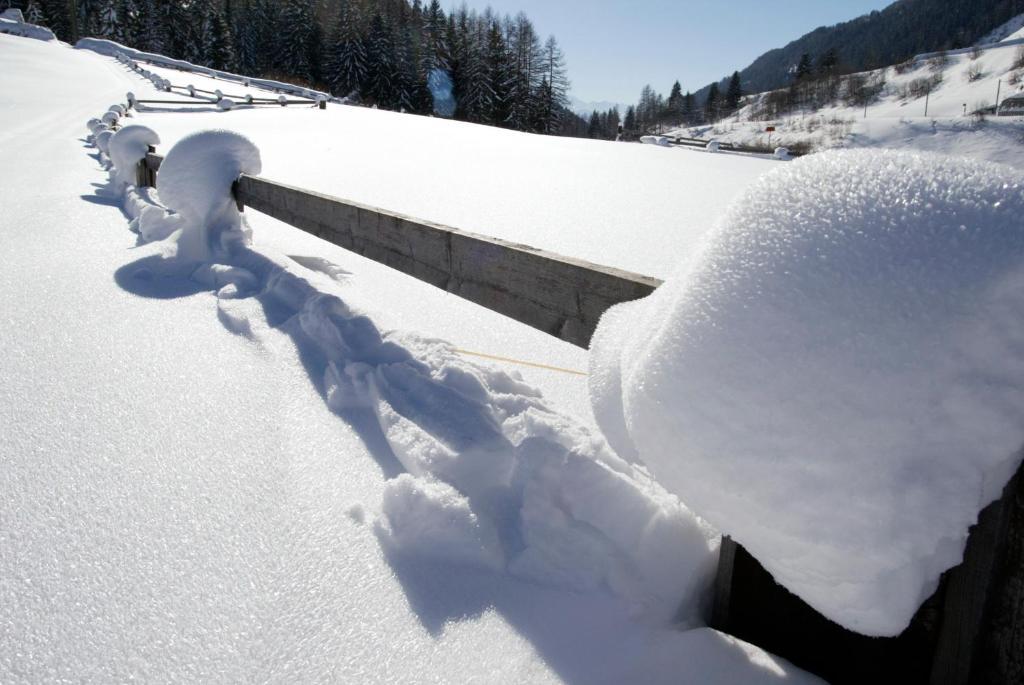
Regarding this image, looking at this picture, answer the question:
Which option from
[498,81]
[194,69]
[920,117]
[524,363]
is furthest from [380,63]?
[524,363]

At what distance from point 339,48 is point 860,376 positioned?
5657cm

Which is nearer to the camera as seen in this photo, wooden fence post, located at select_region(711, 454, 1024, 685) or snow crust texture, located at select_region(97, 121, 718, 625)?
wooden fence post, located at select_region(711, 454, 1024, 685)

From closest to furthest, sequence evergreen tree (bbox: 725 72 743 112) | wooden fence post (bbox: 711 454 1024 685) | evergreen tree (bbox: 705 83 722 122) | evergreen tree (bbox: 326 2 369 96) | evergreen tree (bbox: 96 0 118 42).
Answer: wooden fence post (bbox: 711 454 1024 685) < evergreen tree (bbox: 326 2 369 96) < evergreen tree (bbox: 96 0 118 42) < evergreen tree (bbox: 705 83 722 122) < evergreen tree (bbox: 725 72 743 112)

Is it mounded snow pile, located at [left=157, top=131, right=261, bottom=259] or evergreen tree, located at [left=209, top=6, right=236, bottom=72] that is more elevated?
evergreen tree, located at [left=209, top=6, right=236, bottom=72]

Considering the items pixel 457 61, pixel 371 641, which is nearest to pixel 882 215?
pixel 371 641

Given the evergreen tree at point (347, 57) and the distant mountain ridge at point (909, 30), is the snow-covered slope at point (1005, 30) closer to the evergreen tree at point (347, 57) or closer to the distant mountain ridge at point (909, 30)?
the distant mountain ridge at point (909, 30)

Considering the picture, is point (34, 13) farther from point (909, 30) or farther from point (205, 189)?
point (909, 30)

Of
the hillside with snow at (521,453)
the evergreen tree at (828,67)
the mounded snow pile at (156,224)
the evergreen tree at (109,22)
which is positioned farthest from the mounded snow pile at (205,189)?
the evergreen tree at (828,67)

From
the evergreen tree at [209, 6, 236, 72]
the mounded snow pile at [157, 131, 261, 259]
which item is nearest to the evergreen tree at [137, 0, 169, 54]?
the evergreen tree at [209, 6, 236, 72]

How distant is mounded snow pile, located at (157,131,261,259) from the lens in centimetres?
363

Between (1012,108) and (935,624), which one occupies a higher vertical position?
(1012,108)

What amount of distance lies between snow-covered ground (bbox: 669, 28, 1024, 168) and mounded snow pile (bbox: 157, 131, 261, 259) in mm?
23979

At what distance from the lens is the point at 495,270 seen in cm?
190

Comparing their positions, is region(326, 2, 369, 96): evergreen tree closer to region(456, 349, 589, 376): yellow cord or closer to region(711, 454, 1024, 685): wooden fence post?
region(456, 349, 589, 376): yellow cord
